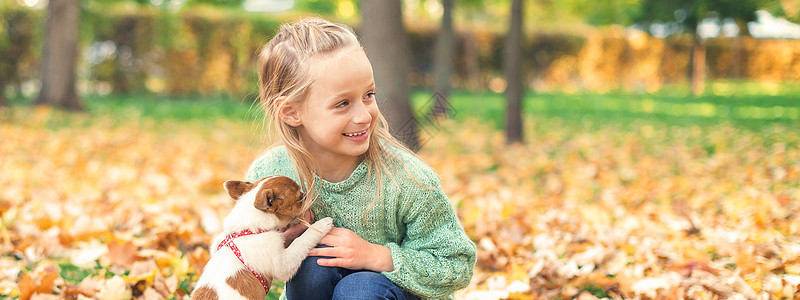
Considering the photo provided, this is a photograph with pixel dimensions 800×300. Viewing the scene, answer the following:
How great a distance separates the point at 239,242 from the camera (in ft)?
6.25

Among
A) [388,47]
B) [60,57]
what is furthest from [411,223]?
[60,57]

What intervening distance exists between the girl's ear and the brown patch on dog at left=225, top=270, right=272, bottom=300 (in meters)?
0.53

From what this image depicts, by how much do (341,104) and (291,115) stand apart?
0.20 m

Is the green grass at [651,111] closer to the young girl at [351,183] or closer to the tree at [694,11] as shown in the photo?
the tree at [694,11]

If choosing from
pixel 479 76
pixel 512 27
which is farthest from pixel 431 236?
pixel 479 76

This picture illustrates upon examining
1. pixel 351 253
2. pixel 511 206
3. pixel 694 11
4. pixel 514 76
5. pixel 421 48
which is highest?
pixel 351 253

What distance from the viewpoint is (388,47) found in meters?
5.84

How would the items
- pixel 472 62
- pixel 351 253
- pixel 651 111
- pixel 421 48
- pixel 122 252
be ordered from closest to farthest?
pixel 351 253 < pixel 122 252 < pixel 651 111 < pixel 421 48 < pixel 472 62

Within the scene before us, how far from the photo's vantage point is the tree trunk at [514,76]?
7.31 meters

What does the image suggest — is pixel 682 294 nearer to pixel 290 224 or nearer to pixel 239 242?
pixel 290 224

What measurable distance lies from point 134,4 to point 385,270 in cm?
1610

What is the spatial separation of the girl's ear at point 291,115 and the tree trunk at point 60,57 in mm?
9665

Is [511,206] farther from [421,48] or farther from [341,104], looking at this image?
[421,48]

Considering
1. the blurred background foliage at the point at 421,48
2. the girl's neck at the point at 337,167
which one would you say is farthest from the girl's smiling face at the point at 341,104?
the blurred background foliage at the point at 421,48
